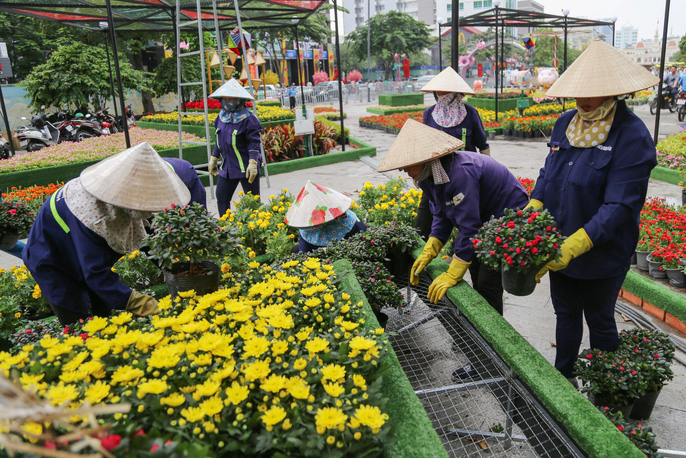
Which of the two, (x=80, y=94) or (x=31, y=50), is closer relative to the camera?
(x=80, y=94)

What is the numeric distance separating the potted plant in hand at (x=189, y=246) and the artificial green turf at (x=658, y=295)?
10.6 ft

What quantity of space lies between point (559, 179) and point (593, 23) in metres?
18.3

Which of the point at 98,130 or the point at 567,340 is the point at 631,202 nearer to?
the point at 567,340

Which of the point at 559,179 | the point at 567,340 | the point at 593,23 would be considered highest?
the point at 593,23

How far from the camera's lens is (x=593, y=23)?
57.4 feet

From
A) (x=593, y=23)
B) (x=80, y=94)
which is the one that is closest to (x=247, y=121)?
(x=80, y=94)

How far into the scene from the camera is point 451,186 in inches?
109

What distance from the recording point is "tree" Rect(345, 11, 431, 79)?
44.6 metres

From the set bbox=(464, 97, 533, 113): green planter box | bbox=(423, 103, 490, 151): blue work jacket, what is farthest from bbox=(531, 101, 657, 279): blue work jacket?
bbox=(464, 97, 533, 113): green planter box

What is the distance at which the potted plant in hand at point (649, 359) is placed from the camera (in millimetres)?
2543

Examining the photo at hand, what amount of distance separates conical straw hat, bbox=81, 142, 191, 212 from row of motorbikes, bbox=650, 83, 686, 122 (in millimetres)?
17239

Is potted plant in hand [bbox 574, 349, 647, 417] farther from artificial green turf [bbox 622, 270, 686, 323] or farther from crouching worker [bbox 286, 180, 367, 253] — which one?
crouching worker [bbox 286, 180, 367, 253]

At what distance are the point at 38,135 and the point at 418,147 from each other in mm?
16150

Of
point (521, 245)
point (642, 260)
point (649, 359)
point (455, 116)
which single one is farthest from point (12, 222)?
point (642, 260)
